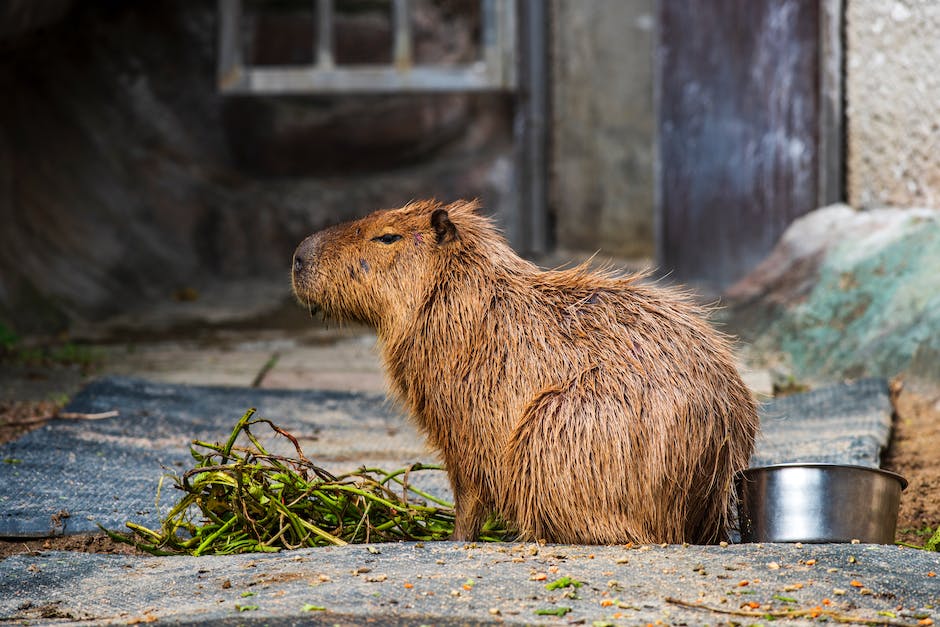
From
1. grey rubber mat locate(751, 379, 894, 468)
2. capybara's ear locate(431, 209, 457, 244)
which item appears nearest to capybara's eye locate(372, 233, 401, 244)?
capybara's ear locate(431, 209, 457, 244)

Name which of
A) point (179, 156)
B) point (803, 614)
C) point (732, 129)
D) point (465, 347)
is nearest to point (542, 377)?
point (465, 347)

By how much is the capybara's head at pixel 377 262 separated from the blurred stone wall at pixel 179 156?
15.0 ft

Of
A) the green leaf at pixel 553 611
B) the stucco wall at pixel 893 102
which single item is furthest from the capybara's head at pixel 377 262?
the stucco wall at pixel 893 102

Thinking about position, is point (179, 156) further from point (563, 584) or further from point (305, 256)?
point (563, 584)

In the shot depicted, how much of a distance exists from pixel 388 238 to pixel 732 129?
435 centimetres

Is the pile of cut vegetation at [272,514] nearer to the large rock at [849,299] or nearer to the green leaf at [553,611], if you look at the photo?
the green leaf at [553,611]

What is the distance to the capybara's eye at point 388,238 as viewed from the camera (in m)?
3.06

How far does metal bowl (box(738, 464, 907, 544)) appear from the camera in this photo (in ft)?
8.87

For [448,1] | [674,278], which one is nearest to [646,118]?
[448,1]

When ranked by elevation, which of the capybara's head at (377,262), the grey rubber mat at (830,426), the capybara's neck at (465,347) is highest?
the capybara's head at (377,262)

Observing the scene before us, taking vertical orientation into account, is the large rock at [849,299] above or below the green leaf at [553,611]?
above

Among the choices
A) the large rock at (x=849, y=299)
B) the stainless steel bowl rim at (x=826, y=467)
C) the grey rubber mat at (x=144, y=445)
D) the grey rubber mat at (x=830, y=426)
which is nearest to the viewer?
the stainless steel bowl rim at (x=826, y=467)

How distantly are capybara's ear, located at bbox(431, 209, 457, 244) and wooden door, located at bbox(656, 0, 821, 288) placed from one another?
147 inches

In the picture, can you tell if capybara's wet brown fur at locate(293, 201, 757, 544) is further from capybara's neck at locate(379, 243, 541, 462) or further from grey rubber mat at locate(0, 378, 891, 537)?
grey rubber mat at locate(0, 378, 891, 537)
